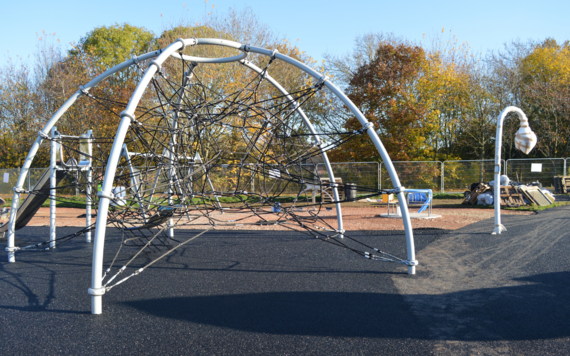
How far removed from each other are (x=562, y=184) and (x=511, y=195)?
5687 millimetres

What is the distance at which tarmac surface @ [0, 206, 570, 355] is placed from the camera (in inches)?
115

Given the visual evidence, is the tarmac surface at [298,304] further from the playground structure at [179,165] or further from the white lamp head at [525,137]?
the white lamp head at [525,137]

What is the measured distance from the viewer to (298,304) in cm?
379

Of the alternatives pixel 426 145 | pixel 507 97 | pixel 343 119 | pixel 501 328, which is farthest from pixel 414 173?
pixel 501 328

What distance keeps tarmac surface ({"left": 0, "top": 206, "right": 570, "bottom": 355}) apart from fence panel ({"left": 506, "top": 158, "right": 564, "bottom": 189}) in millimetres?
11764

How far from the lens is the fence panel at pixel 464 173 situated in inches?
679

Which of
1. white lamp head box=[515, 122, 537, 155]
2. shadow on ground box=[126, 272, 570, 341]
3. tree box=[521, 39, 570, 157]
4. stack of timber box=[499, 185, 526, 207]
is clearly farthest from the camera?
tree box=[521, 39, 570, 157]

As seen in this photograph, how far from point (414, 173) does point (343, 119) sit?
264 inches

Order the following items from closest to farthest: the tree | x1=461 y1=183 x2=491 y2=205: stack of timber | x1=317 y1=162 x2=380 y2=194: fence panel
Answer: x1=461 y1=183 x2=491 y2=205: stack of timber
x1=317 y1=162 x2=380 y2=194: fence panel
the tree

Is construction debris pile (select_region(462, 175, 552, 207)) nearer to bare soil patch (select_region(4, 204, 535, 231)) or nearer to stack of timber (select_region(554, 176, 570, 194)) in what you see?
bare soil patch (select_region(4, 204, 535, 231))

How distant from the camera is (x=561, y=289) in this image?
4.15m

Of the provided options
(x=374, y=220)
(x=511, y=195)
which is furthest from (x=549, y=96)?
(x=374, y=220)

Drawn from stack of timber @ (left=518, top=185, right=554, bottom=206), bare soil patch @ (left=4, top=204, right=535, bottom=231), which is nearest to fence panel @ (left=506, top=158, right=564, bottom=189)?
stack of timber @ (left=518, top=185, right=554, bottom=206)

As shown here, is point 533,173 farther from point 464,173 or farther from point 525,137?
point 525,137
